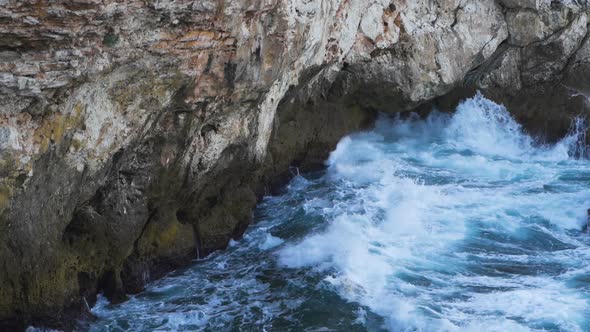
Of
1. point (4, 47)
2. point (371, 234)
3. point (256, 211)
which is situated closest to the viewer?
point (4, 47)

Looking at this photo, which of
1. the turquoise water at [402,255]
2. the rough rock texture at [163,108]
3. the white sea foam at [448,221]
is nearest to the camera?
the rough rock texture at [163,108]

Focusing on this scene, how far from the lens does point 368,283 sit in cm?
1318

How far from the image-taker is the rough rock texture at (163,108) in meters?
10.3

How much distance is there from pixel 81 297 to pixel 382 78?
9.49 metres

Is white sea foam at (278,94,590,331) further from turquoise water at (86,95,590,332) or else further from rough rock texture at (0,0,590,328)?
rough rock texture at (0,0,590,328)

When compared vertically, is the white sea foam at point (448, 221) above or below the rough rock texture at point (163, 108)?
below

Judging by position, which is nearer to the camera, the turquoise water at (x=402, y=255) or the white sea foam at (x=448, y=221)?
the turquoise water at (x=402, y=255)

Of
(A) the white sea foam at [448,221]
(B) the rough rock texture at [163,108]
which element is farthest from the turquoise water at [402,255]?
(B) the rough rock texture at [163,108]

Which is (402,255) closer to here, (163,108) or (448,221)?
(448,221)

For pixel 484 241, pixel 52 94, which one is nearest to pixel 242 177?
pixel 484 241

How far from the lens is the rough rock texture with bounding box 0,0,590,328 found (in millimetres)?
10320

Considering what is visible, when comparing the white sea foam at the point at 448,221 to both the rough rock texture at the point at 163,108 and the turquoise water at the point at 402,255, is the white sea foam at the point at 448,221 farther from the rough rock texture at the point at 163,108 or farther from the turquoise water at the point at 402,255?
the rough rock texture at the point at 163,108

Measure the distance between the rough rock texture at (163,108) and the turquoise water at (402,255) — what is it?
79 cm

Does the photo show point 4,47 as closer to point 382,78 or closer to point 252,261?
point 252,261
